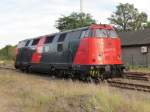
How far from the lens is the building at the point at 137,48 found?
118 ft

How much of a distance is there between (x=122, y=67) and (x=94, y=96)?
10141 mm

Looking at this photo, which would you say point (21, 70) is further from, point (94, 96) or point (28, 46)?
point (94, 96)

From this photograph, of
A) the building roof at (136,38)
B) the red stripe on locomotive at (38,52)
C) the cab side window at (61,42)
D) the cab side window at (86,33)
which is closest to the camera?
the cab side window at (86,33)

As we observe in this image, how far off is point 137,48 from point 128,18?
43.6m

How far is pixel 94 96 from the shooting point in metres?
10.2

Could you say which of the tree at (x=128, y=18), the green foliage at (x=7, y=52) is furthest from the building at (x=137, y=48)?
the tree at (x=128, y=18)

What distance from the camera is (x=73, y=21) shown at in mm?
55938

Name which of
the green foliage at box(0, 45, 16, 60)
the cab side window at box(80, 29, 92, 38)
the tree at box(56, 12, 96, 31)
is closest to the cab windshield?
the cab side window at box(80, 29, 92, 38)

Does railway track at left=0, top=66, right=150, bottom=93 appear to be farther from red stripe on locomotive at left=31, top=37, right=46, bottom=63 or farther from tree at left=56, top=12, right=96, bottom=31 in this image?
tree at left=56, top=12, right=96, bottom=31

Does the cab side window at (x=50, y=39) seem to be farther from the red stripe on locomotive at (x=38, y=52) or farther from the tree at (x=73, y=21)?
the tree at (x=73, y=21)

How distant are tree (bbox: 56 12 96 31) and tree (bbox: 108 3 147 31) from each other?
22609 mm

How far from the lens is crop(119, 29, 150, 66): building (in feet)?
118

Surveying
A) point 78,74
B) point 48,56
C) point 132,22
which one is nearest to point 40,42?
point 48,56

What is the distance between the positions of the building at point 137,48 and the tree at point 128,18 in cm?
3778
